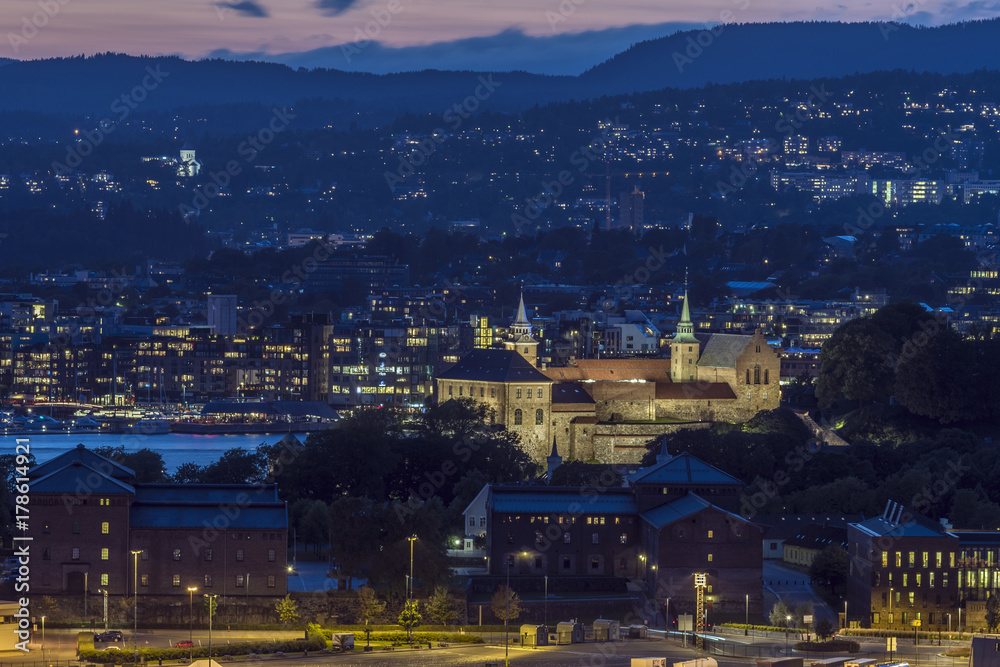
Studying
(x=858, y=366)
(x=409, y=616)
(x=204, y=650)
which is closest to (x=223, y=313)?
(x=858, y=366)

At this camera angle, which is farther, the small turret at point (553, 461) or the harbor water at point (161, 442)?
the harbor water at point (161, 442)

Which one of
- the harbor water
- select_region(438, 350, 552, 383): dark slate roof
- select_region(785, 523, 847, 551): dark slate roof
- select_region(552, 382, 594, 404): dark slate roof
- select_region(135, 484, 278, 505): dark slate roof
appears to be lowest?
select_region(785, 523, 847, 551): dark slate roof

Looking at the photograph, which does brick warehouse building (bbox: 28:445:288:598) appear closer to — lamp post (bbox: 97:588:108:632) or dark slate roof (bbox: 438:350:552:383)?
lamp post (bbox: 97:588:108:632)

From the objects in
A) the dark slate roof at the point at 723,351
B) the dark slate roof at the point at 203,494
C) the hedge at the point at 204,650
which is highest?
the dark slate roof at the point at 723,351

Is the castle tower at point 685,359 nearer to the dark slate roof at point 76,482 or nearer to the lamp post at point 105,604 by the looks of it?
the dark slate roof at point 76,482

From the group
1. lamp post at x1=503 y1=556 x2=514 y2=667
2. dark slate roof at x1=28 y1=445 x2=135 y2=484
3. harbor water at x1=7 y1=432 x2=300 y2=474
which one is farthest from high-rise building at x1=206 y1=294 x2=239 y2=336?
lamp post at x1=503 y1=556 x2=514 y2=667

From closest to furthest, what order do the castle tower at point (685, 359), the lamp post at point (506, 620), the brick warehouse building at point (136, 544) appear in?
the lamp post at point (506, 620)
the brick warehouse building at point (136, 544)
the castle tower at point (685, 359)

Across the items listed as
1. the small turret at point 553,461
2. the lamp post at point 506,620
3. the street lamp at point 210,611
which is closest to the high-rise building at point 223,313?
the small turret at point 553,461

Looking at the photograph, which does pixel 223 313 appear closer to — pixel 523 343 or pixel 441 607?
pixel 523 343
